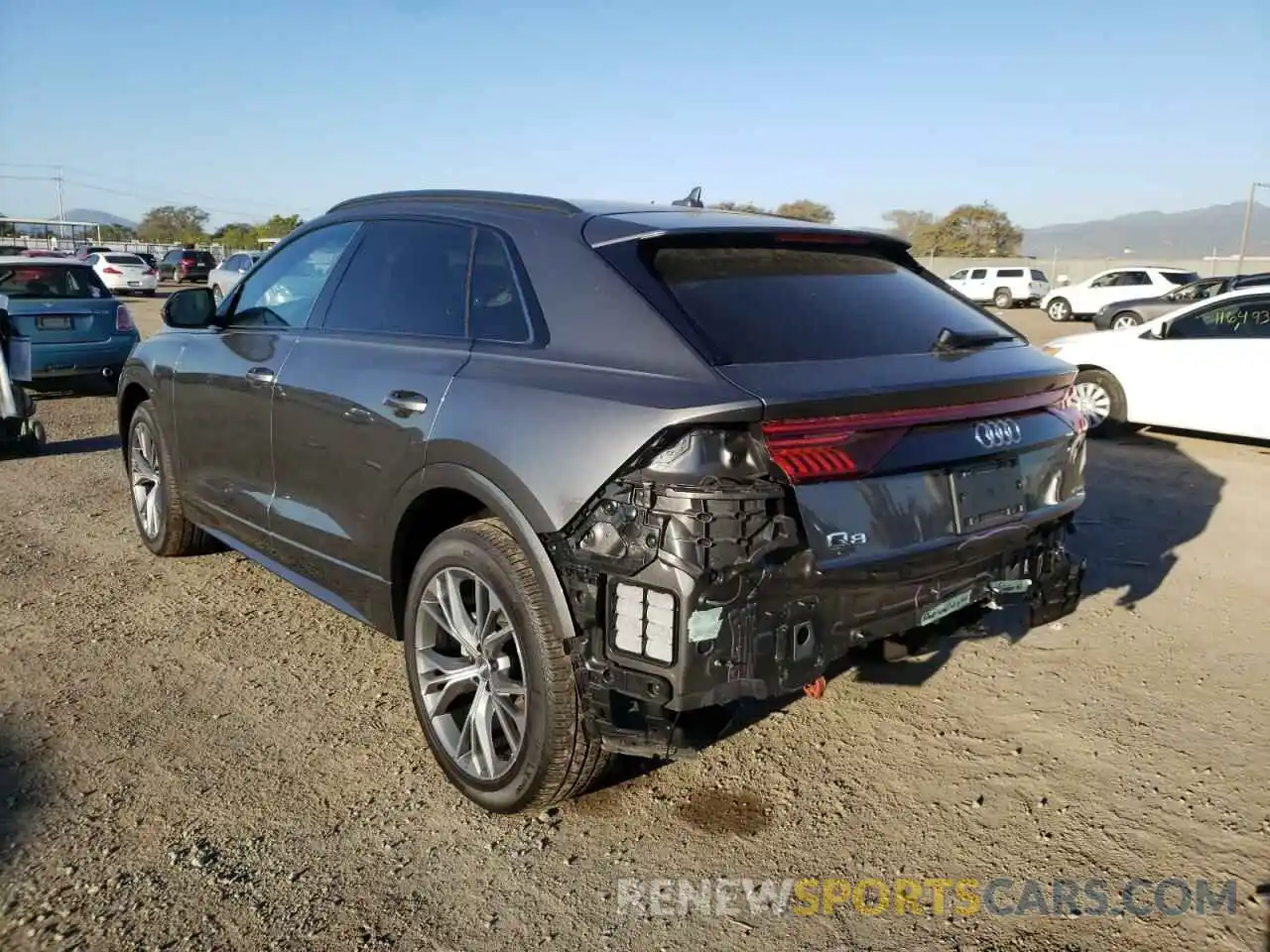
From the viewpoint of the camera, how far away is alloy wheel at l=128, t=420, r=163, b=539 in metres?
5.24

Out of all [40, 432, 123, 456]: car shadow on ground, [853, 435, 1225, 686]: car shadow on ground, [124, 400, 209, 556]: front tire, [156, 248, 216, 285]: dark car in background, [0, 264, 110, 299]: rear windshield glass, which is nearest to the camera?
[853, 435, 1225, 686]: car shadow on ground

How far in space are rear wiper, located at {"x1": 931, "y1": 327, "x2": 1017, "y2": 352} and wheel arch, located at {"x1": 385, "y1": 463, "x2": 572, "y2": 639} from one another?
4.54 ft

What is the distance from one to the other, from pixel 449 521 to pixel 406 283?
953 mm

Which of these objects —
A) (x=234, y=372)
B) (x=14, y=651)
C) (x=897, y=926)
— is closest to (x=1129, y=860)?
(x=897, y=926)

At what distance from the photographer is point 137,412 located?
17.5 ft

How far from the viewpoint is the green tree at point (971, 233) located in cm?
7081

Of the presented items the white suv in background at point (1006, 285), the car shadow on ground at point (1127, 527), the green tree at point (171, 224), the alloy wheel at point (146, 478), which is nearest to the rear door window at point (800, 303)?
the car shadow on ground at point (1127, 527)

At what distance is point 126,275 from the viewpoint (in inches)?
1222

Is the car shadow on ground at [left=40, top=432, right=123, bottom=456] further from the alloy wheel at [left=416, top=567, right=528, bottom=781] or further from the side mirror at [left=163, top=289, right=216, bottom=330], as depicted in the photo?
the alloy wheel at [left=416, top=567, right=528, bottom=781]

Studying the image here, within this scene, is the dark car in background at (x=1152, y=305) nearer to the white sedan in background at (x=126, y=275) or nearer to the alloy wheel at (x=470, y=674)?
the alloy wheel at (x=470, y=674)

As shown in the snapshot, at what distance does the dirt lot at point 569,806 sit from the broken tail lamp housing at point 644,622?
72cm

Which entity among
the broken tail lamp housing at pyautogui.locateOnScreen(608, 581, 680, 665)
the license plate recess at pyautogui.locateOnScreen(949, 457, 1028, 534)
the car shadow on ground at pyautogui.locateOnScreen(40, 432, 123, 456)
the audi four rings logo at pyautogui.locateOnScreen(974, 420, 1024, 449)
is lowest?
the car shadow on ground at pyautogui.locateOnScreen(40, 432, 123, 456)

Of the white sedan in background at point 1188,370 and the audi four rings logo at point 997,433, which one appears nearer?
the audi four rings logo at point 997,433

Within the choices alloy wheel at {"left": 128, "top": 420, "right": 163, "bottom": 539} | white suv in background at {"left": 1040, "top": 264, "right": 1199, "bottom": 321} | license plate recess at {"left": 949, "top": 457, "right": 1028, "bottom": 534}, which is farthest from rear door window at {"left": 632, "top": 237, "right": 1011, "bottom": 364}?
white suv in background at {"left": 1040, "top": 264, "right": 1199, "bottom": 321}
